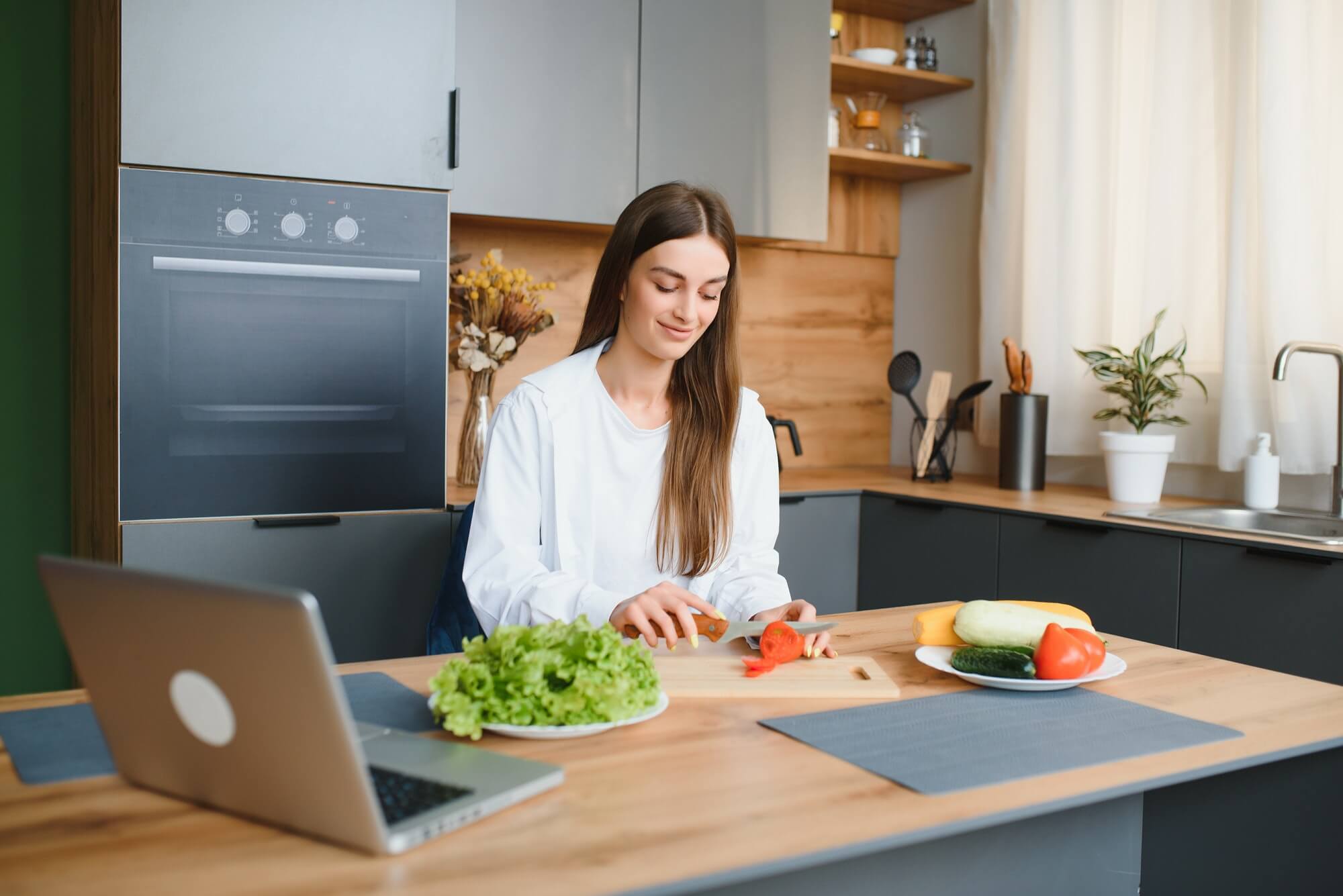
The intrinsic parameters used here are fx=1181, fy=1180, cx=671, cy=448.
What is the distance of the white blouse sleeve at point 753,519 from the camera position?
1.88 m

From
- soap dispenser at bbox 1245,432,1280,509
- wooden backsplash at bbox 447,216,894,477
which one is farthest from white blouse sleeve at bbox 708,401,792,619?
wooden backsplash at bbox 447,216,894,477

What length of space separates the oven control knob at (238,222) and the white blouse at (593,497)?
89 cm

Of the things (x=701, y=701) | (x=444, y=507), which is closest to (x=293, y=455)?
(x=444, y=507)

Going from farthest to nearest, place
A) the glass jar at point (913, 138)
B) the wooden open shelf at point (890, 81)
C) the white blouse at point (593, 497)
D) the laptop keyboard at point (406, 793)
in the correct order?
the glass jar at point (913, 138)
the wooden open shelf at point (890, 81)
the white blouse at point (593, 497)
the laptop keyboard at point (406, 793)

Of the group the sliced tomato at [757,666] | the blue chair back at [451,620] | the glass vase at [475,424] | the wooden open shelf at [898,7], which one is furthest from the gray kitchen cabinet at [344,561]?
the wooden open shelf at [898,7]

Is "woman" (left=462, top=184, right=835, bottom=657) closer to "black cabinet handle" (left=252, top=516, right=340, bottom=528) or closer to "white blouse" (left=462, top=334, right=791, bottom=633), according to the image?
"white blouse" (left=462, top=334, right=791, bottom=633)

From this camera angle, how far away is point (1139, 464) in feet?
9.47

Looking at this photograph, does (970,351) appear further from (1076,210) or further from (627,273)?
(627,273)

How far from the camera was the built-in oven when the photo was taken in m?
2.36

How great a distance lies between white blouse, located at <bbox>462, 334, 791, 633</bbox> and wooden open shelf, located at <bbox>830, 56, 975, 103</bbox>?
188 centimetres

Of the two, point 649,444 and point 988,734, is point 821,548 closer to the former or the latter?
point 649,444

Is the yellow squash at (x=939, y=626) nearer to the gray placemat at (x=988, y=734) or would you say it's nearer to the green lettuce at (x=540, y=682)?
the gray placemat at (x=988, y=734)

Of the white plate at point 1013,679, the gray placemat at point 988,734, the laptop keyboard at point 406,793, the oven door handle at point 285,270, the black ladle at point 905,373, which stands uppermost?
the oven door handle at point 285,270

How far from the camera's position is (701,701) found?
4.19 feet
